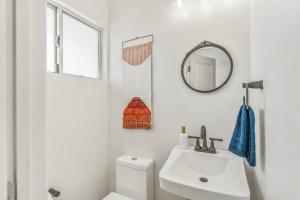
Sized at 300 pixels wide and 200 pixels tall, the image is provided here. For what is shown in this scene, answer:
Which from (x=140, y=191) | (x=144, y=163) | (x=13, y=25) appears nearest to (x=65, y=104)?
(x=144, y=163)

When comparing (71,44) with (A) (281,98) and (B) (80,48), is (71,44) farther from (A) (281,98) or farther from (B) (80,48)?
(A) (281,98)

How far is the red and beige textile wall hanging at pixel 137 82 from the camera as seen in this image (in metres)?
1.79

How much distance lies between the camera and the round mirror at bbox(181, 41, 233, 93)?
1.46m

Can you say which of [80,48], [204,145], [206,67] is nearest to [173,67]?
[206,67]

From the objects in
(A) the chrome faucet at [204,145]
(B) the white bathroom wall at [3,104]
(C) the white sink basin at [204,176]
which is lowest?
(C) the white sink basin at [204,176]

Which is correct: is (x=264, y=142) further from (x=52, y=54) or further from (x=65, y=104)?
(x=52, y=54)

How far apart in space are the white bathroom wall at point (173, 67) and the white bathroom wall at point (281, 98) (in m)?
0.53

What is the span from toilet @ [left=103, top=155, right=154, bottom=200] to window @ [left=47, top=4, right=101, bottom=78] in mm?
1086

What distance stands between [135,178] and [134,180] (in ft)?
0.08

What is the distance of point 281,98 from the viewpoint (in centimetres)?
64

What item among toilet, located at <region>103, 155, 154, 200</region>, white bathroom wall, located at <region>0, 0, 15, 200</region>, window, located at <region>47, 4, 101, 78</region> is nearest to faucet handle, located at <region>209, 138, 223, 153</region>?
toilet, located at <region>103, 155, 154, 200</region>

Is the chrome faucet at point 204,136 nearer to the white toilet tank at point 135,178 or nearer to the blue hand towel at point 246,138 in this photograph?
the blue hand towel at point 246,138

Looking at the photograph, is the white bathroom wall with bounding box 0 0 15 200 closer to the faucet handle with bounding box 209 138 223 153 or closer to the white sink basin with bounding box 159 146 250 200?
the white sink basin with bounding box 159 146 250 200

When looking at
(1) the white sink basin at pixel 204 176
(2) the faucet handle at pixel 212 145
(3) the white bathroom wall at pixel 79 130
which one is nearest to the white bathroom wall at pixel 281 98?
(1) the white sink basin at pixel 204 176
